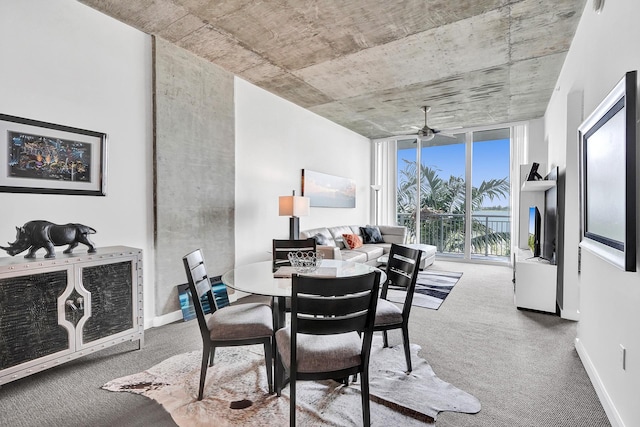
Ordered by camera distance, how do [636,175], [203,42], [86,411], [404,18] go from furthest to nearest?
[203,42] → [404,18] → [86,411] → [636,175]

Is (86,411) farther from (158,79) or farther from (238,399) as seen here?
(158,79)

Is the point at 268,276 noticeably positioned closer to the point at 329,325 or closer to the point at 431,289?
the point at 329,325

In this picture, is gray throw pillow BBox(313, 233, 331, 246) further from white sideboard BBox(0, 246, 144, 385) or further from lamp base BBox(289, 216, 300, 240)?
white sideboard BBox(0, 246, 144, 385)

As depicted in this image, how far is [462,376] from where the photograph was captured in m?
2.29

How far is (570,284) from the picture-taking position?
3.36m

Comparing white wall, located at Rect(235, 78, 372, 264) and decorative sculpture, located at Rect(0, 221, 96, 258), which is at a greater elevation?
white wall, located at Rect(235, 78, 372, 264)

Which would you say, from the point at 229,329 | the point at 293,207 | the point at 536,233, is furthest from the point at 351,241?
the point at 229,329

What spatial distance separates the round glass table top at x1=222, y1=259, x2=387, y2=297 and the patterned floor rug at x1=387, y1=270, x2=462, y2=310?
1816 millimetres

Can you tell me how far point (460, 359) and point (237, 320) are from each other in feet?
5.95

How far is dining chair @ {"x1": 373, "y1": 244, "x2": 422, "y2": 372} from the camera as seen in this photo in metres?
Result: 2.23

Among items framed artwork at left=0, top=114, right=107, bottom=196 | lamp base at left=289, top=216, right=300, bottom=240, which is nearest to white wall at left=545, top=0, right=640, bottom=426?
lamp base at left=289, top=216, right=300, bottom=240

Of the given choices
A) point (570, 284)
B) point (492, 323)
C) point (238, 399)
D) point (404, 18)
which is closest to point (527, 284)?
point (570, 284)

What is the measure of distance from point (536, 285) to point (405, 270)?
218 cm

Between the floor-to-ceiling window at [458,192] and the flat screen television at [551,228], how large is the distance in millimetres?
2921
